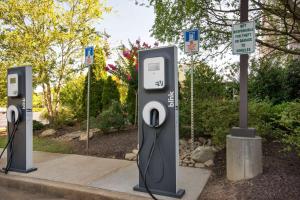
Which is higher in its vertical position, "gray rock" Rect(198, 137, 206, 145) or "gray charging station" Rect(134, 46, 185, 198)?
"gray charging station" Rect(134, 46, 185, 198)

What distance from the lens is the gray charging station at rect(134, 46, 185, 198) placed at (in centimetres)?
318

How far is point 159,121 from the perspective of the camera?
3.22 m

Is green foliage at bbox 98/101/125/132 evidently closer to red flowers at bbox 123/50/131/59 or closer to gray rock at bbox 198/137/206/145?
red flowers at bbox 123/50/131/59

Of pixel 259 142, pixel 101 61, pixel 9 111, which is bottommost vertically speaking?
pixel 259 142

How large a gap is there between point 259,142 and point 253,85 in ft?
22.1

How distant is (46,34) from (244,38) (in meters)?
6.99

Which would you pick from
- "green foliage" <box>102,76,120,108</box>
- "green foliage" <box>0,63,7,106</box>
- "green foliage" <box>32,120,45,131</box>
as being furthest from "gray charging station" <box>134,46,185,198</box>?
"green foliage" <box>0,63,7,106</box>

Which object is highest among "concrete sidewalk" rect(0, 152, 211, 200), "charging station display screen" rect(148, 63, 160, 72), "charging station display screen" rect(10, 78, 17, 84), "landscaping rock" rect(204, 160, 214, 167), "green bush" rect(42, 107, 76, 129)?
"charging station display screen" rect(148, 63, 160, 72)

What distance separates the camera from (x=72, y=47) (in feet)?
29.8

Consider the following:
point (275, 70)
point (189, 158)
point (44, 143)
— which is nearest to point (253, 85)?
point (275, 70)

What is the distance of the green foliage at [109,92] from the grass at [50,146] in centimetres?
270

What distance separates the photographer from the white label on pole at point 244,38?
3613mm

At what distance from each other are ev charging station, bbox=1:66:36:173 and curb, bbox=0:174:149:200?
284 millimetres

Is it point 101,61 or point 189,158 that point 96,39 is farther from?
point 189,158
